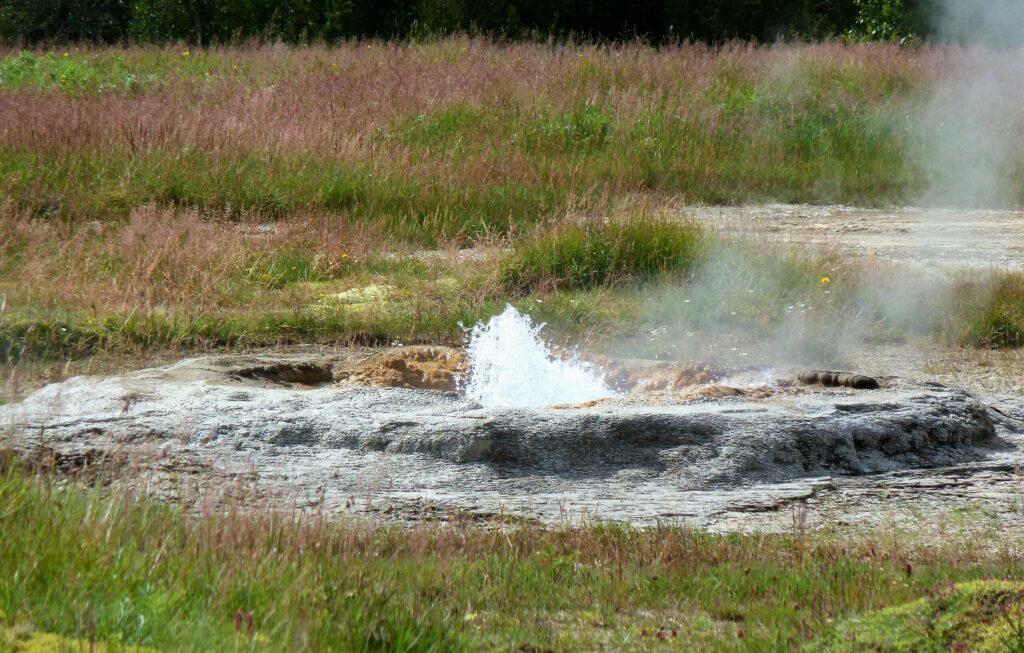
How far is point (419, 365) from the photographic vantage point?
7141mm

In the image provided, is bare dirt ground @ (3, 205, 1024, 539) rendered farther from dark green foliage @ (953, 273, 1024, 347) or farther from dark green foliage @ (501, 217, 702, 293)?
dark green foliage @ (501, 217, 702, 293)

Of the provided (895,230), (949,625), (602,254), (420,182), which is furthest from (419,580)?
(895,230)

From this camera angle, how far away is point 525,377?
7094 millimetres

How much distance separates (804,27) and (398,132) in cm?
1476

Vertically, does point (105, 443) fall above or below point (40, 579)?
below

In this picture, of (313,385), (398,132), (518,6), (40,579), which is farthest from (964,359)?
(518,6)

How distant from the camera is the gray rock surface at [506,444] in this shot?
5164 mm

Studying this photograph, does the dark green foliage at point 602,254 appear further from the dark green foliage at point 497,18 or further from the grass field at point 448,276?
the dark green foliage at point 497,18

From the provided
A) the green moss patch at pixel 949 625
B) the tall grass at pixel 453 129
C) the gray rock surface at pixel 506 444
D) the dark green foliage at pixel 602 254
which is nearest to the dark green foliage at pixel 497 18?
the tall grass at pixel 453 129

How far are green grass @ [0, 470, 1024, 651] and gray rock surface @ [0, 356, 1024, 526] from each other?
1.86ft

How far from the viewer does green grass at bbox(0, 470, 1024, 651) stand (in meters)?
2.78

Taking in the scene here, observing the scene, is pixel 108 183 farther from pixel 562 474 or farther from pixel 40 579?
pixel 40 579

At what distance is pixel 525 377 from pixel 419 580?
3.50 metres

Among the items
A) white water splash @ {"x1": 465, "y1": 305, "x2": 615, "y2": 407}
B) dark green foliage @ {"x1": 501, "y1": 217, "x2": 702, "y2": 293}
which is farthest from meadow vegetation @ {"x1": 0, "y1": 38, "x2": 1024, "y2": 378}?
white water splash @ {"x1": 465, "y1": 305, "x2": 615, "y2": 407}
